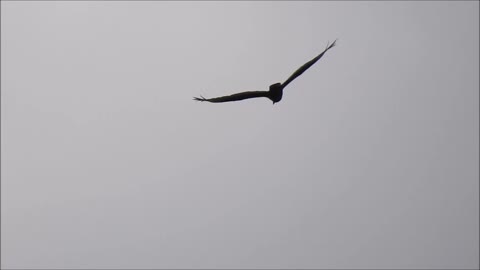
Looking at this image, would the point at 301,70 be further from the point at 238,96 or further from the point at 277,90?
the point at 238,96

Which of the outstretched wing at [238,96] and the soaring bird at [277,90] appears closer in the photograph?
the outstretched wing at [238,96]

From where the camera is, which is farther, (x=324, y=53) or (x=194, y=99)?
(x=324, y=53)

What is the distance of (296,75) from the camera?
5.31 m

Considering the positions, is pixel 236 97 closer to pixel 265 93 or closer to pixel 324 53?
pixel 265 93

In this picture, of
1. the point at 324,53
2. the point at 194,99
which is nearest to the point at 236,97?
the point at 194,99

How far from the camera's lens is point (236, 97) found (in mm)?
5152

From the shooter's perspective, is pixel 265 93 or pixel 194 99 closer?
pixel 194 99

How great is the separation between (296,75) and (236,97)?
67 cm

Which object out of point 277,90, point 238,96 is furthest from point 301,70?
point 238,96

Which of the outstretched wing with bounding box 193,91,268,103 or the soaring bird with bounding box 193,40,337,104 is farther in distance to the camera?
the soaring bird with bounding box 193,40,337,104

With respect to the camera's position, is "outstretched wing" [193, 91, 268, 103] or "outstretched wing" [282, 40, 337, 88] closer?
"outstretched wing" [193, 91, 268, 103]

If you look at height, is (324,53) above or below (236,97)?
above

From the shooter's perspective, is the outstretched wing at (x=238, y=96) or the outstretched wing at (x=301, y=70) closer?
the outstretched wing at (x=238, y=96)

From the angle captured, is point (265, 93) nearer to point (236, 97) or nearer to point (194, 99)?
point (236, 97)
